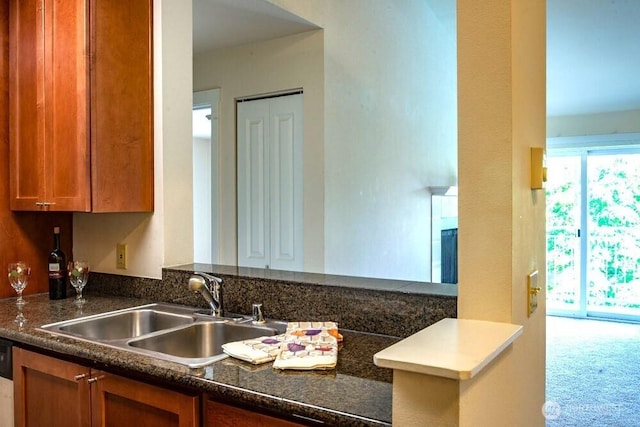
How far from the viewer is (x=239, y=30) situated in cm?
317

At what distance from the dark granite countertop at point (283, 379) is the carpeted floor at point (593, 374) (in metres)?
2.27

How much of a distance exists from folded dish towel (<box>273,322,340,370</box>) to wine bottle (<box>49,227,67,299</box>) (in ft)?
4.05

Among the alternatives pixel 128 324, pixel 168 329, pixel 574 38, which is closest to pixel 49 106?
pixel 128 324

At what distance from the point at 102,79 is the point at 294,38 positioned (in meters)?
1.47

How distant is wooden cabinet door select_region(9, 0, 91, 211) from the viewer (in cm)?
200

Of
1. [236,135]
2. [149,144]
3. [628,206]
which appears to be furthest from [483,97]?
[628,206]

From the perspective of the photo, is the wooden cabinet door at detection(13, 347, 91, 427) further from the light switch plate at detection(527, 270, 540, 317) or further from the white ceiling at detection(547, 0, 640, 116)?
the white ceiling at detection(547, 0, 640, 116)

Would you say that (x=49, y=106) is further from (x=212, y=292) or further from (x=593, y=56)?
(x=593, y=56)

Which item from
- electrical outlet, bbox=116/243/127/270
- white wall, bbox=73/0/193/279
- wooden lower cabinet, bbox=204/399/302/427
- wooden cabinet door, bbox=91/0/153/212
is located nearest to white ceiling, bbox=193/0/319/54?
white wall, bbox=73/0/193/279

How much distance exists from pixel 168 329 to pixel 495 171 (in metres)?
1.21

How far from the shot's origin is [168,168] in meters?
2.19

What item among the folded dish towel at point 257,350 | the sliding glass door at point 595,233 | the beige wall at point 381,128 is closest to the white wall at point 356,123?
the beige wall at point 381,128

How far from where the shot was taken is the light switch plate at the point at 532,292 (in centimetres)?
137

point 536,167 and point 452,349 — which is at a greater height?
point 536,167
